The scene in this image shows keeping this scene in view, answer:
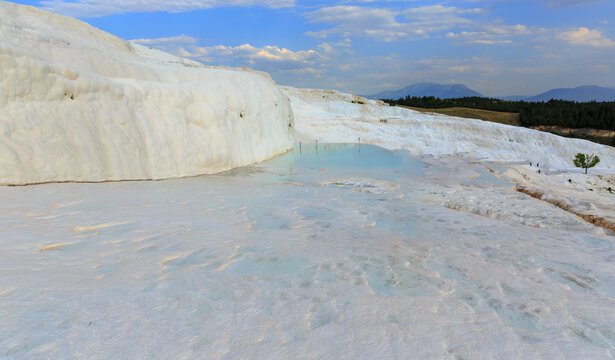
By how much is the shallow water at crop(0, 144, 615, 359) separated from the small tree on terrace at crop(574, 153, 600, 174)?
74.9ft

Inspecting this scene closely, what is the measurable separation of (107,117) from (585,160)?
28.0m

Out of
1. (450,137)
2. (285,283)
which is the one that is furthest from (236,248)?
(450,137)

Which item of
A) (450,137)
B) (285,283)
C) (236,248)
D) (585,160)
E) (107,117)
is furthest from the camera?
(450,137)

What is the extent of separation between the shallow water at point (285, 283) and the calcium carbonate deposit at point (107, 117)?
1.24 meters

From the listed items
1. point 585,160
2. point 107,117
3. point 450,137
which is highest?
point 107,117

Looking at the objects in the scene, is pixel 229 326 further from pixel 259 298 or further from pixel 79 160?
pixel 79 160

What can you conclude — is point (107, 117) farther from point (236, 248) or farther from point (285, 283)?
point (285, 283)

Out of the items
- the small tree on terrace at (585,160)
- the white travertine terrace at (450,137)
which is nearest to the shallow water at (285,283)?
the white travertine terrace at (450,137)

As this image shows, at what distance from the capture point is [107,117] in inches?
327

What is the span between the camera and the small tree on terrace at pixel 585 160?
23.7 meters

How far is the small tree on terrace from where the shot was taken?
23734 millimetres

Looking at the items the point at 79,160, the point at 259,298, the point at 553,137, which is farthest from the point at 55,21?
the point at 553,137

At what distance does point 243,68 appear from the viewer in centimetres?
2412

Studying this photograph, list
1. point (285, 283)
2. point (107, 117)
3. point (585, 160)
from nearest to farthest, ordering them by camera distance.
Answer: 1. point (285, 283)
2. point (107, 117)
3. point (585, 160)
